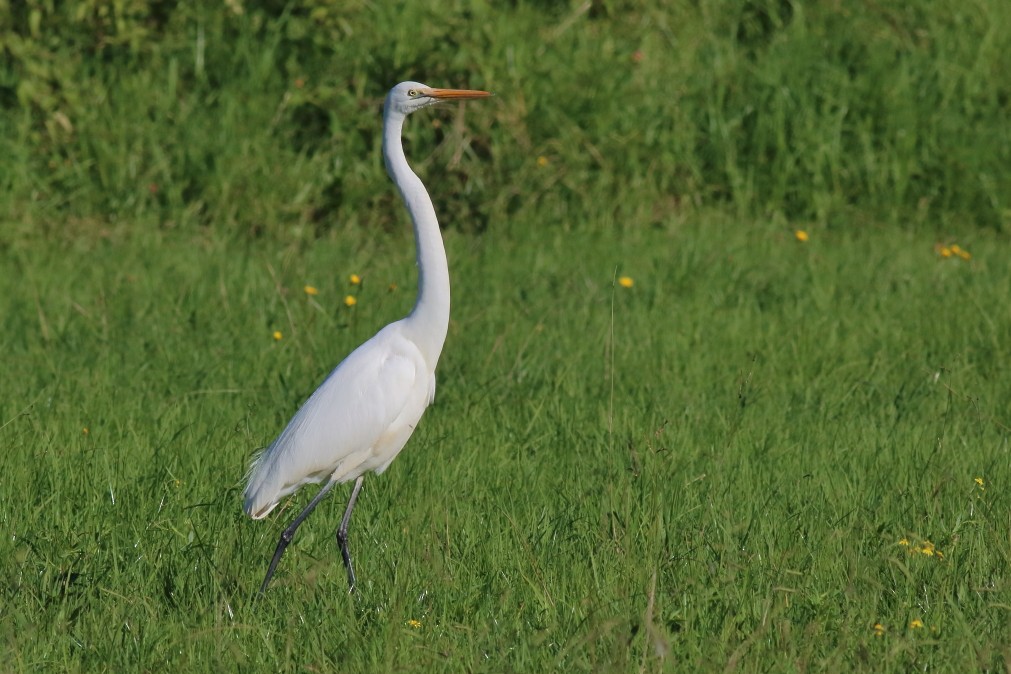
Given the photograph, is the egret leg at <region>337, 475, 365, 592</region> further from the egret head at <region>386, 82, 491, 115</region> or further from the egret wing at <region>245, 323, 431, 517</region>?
the egret head at <region>386, 82, 491, 115</region>

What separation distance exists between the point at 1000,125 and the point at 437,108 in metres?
3.19

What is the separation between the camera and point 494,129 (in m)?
7.07

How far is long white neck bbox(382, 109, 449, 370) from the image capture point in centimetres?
336

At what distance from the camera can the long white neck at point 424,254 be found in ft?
11.0

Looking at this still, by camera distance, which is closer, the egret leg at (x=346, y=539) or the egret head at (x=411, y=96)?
the egret leg at (x=346, y=539)

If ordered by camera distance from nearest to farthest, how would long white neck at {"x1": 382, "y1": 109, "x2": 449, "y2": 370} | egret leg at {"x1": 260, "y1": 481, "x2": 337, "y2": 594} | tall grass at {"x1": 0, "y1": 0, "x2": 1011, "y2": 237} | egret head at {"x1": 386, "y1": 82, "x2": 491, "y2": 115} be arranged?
egret leg at {"x1": 260, "y1": 481, "x2": 337, "y2": 594}
long white neck at {"x1": 382, "y1": 109, "x2": 449, "y2": 370}
egret head at {"x1": 386, "y1": 82, "x2": 491, "y2": 115}
tall grass at {"x1": 0, "y1": 0, "x2": 1011, "y2": 237}

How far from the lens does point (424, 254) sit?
3.36 meters

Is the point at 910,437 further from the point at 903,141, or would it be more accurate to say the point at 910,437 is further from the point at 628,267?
the point at 903,141

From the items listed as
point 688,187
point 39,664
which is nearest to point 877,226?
point 688,187

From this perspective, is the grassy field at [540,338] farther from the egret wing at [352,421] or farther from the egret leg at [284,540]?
the egret wing at [352,421]

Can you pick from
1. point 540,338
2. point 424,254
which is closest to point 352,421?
point 424,254

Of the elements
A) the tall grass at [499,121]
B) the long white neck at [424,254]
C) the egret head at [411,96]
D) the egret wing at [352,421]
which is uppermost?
the egret head at [411,96]

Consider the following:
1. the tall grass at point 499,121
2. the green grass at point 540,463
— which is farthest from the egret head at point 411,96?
the tall grass at point 499,121

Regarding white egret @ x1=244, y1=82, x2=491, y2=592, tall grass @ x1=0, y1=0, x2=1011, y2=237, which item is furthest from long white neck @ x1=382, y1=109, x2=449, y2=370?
tall grass @ x1=0, y1=0, x2=1011, y2=237
